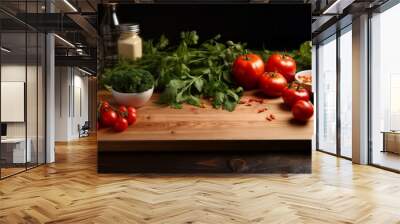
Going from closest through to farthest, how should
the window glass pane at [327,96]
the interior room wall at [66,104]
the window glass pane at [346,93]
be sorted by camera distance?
the window glass pane at [346,93] < the window glass pane at [327,96] < the interior room wall at [66,104]

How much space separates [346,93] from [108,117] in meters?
4.69

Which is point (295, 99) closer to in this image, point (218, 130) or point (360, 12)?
point (218, 130)

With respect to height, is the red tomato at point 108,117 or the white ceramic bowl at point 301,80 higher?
the white ceramic bowl at point 301,80

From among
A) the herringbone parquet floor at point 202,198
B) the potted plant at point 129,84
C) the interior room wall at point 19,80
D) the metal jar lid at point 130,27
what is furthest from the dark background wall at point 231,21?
the herringbone parquet floor at point 202,198

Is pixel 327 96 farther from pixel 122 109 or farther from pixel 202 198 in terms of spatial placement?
pixel 202 198

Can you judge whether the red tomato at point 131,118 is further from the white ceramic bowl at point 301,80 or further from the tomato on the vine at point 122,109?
the white ceramic bowl at point 301,80

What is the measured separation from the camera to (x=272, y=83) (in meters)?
5.07

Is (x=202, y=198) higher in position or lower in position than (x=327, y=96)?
lower

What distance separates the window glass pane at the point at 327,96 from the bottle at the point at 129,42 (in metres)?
4.62

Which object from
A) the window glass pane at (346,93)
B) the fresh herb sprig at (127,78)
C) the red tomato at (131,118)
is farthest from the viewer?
the window glass pane at (346,93)

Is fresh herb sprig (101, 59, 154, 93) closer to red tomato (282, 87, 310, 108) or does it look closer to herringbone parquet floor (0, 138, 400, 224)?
herringbone parquet floor (0, 138, 400, 224)

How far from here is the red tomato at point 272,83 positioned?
5078 mm

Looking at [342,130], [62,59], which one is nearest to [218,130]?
[342,130]

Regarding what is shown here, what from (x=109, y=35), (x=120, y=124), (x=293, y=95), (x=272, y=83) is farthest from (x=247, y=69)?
(x=109, y=35)
